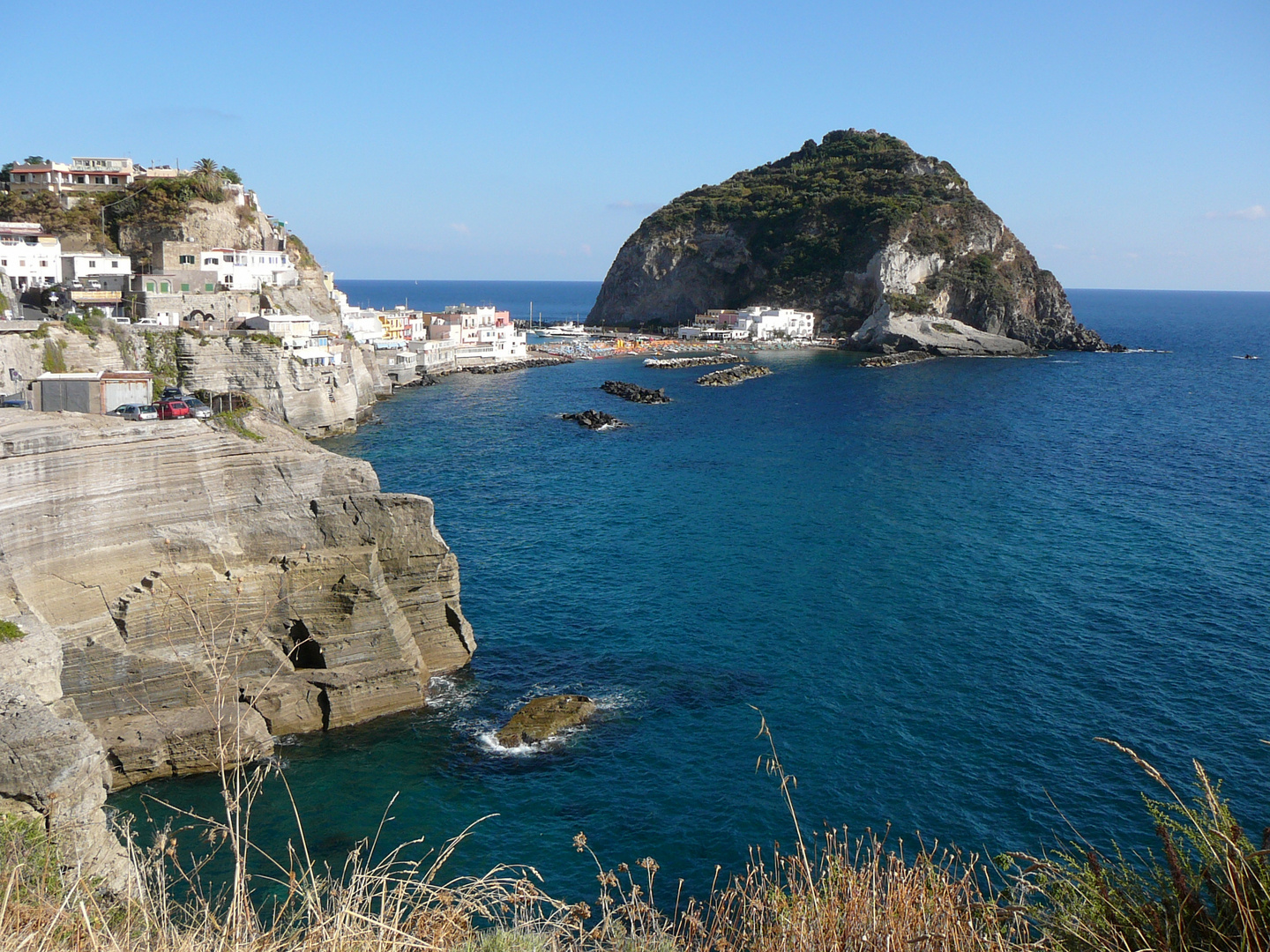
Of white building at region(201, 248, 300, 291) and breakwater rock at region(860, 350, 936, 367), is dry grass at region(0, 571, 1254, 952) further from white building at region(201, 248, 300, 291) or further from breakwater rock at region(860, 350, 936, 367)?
breakwater rock at region(860, 350, 936, 367)

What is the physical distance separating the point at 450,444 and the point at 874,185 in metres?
103

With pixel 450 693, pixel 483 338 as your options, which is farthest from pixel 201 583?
pixel 483 338

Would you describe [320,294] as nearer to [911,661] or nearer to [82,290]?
[82,290]

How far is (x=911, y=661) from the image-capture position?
85.3 feet

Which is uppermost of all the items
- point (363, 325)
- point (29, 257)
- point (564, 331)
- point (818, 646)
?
point (29, 257)

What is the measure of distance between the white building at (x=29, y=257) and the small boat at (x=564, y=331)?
85.2 meters

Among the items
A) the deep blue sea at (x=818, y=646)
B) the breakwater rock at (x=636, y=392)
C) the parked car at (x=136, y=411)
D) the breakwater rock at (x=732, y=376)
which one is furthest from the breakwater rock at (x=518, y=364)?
the parked car at (x=136, y=411)

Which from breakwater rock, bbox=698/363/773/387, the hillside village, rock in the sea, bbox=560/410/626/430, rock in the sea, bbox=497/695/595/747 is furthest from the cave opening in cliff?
breakwater rock, bbox=698/363/773/387

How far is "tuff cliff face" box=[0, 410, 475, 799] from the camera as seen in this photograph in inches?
752

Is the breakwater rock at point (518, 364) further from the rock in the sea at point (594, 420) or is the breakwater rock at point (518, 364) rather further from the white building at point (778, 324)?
the rock in the sea at point (594, 420)

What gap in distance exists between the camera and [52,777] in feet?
47.0

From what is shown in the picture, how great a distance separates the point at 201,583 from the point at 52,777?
702cm

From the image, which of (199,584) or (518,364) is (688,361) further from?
(199,584)

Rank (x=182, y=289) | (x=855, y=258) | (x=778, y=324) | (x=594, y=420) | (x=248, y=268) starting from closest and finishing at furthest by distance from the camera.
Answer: (x=182, y=289)
(x=248, y=268)
(x=594, y=420)
(x=778, y=324)
(x=855, y=258)
